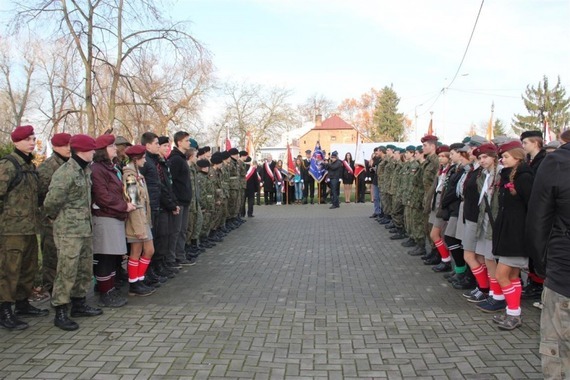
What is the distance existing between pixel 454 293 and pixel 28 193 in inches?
224

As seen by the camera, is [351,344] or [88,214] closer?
[351,344]

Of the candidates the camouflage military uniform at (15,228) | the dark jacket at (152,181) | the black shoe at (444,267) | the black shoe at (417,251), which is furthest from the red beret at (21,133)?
the black shoe at (417,251)

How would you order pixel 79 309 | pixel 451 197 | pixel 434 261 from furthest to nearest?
pixel 434 261 < pixel 451 197 < pixel 79 309


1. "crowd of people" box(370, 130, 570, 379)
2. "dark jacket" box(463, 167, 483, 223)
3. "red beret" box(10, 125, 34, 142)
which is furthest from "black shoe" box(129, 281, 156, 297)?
"dark jacket" box(463, 167, 483, 223)

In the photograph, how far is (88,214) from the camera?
18.6 feet

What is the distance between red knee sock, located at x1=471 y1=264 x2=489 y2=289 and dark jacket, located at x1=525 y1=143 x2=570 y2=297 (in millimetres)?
2969

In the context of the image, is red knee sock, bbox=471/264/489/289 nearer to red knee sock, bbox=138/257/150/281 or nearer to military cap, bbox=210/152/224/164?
red knee sock, bbox=138/257/150/281

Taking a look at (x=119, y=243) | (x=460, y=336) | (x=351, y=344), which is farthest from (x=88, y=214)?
(x=460, y=336)

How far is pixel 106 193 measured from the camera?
605 centimetres

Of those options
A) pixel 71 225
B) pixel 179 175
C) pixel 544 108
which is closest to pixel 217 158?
pixel 179 175

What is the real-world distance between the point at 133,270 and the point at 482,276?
4743 millimetres

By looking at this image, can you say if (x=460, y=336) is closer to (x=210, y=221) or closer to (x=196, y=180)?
(x=196, y=180)

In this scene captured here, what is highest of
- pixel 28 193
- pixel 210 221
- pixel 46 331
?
pixel 28 193

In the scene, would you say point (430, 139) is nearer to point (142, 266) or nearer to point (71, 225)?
point (142, 266)
